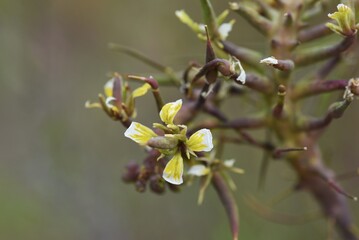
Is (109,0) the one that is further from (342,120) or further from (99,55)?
(342,120)

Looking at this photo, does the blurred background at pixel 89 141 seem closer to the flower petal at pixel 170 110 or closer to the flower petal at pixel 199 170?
the flower petal at pixel 199 170

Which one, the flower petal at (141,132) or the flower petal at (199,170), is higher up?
the flower petal at (141,132)

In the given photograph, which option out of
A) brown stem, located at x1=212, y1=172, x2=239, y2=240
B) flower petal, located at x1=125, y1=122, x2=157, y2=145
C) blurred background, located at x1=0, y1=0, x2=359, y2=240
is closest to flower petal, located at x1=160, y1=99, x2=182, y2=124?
flower petal, located at x1=125, y1=122, x2=157, y2=145

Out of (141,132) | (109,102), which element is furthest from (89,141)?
(141,132)

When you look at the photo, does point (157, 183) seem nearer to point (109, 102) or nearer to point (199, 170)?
point (199, 170)

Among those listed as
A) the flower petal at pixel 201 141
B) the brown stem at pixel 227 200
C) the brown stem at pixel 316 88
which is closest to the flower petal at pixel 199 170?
the brown stem at pixel 227 200
